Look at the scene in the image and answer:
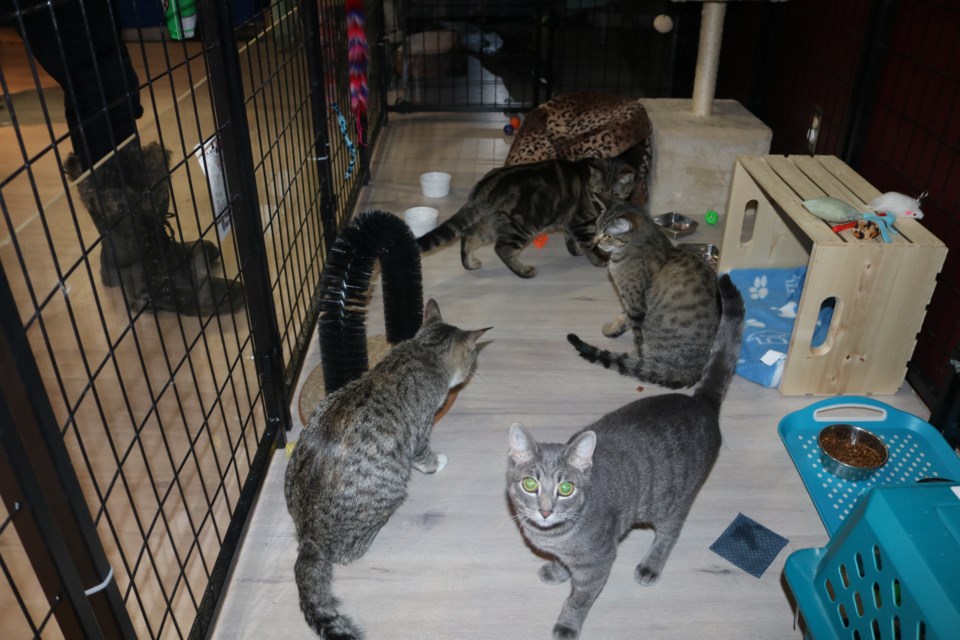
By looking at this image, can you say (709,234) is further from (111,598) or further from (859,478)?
(111,598)

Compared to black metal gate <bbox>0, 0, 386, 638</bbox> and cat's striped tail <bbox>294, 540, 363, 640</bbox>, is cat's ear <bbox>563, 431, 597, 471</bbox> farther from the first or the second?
black metal gate <bbox>0, 0, 386, 638</bbox>

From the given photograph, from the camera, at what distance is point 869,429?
243 cm

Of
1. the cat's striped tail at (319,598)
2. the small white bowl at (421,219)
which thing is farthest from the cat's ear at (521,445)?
the small white bowl at (421,219)

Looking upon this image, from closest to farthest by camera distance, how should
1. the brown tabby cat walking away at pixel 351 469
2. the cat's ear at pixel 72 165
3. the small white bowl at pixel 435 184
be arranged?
the brown tabby cat walking away at pixel 351 469 < the cat's ear at pixel 72 165 < the small white bowl at pixel 435 184

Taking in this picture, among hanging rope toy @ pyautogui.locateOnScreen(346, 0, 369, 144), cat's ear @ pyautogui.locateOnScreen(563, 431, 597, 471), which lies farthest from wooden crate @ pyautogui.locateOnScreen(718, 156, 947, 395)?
hanging rope toy @ pyautogui.locateOnScreen(346, 0, 369, 144)

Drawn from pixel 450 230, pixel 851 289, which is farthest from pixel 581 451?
pixel 450 230

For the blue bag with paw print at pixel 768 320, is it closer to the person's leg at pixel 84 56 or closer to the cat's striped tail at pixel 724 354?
the cat's striped tail at pixel 724 354

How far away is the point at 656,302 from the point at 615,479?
1.04 meters

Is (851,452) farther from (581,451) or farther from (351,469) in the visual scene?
(351,469)

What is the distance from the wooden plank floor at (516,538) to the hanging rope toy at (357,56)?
1.24 metres

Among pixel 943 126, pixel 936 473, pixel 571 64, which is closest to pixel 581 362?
pixel 936 473

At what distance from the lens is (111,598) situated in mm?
1279

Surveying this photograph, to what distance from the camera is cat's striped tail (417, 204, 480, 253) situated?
3.16 m

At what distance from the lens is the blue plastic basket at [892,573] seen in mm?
1373
